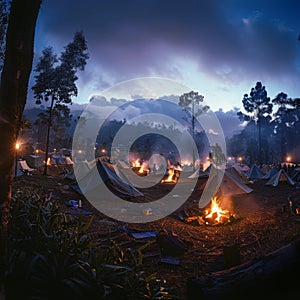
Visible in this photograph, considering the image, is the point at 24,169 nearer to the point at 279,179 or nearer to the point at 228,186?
the point at 228,186

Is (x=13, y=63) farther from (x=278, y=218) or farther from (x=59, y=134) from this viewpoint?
(x=59, y=134)

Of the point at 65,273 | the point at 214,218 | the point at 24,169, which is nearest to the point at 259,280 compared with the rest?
the point at 65,273

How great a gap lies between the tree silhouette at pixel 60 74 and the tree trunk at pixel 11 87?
19799mm

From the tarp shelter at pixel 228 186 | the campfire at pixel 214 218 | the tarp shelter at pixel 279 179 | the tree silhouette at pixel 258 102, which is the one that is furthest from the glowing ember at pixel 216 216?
the tree silhouette at pixel 258 102

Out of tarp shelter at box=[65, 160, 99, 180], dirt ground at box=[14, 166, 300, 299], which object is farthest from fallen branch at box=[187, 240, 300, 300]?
tarp shelter at box=[65, 160, 99, 180]

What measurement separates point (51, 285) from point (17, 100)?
2.50 m

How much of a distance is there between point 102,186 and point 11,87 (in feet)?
35.7

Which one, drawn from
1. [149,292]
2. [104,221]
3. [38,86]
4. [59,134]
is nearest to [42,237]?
[149,292]

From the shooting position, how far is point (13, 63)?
3.22 m

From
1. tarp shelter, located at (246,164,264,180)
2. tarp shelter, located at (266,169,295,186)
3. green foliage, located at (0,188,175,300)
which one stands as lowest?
green foliage, located at (0,188,175,300)

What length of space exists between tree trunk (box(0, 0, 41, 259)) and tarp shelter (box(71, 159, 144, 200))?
10153mm

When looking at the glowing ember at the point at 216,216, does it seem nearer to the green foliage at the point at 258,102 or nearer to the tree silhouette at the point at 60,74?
the tree silhouette at the point at 60,74

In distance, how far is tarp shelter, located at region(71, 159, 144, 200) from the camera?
13388 mm

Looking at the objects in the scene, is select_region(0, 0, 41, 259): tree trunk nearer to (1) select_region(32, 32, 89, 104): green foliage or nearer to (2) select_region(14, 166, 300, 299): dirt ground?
(2) select_region(14, 166, 300, 299): dirt ground
